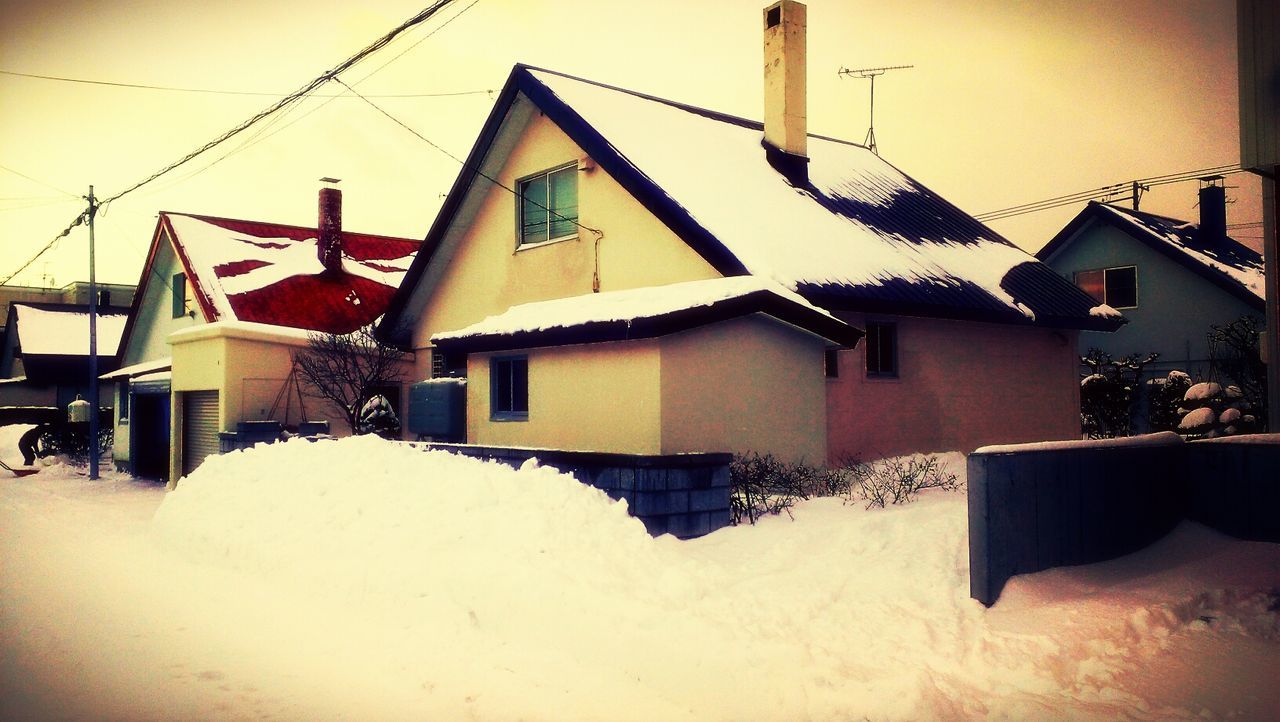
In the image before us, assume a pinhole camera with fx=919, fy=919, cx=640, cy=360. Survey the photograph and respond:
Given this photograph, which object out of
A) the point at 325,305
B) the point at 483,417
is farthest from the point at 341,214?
the point at 483,417

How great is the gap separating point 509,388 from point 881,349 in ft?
20.7

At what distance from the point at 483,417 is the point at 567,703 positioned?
9.74 meters

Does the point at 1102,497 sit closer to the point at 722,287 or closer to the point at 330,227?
the point at 722,287

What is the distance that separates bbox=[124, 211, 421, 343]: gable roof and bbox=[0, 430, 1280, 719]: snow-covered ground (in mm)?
12756

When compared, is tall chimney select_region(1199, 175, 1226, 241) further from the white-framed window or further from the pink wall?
the white-framed window

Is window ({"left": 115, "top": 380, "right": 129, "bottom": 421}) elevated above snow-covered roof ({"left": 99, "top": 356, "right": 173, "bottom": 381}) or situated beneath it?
situated beneath

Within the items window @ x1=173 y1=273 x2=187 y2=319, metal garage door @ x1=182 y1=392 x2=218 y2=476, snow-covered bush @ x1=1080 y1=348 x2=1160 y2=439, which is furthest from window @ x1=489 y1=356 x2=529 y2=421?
snow-covered bush @ x1=1080 y1=348 x2=1160 y2=439

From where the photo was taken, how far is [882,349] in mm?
15703

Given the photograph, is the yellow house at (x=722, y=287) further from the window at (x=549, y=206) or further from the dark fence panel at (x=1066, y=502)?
the dark fence panel at (x=1066, y=502)

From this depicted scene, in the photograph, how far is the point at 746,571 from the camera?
8375 mm

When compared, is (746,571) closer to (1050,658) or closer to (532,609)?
(532,609)

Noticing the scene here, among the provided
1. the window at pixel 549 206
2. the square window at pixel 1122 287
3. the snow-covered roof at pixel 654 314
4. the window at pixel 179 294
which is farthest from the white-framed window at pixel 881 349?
the window at pixel 179 294

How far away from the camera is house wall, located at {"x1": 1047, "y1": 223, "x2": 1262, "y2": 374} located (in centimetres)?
2506

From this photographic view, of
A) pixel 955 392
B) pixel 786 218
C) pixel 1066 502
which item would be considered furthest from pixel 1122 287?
pixel 1066 502
